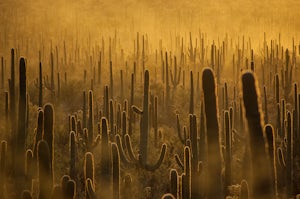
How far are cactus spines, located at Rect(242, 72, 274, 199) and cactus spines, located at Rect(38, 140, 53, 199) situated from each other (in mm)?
2864

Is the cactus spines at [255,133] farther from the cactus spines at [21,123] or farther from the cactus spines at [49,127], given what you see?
the cactus spines at [21,123]

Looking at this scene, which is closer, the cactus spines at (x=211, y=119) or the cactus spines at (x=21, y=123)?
the cactus spines at (x=211, y=119)

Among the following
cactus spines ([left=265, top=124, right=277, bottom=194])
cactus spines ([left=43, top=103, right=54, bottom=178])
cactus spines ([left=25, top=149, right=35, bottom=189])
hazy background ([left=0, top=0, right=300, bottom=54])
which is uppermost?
hazy background ([left=0, top=0, right=300, bottom=54])

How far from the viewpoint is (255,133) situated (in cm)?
355

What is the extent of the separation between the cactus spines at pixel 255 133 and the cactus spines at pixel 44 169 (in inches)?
113

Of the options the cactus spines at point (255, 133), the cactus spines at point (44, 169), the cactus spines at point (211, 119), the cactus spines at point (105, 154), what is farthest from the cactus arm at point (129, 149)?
the cactus spines at point (255, 133)

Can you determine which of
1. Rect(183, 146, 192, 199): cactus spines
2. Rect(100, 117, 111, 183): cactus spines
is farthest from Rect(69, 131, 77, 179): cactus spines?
Rect(183, 146, 192, 199): cactus spines

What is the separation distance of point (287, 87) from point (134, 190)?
951 centimetres

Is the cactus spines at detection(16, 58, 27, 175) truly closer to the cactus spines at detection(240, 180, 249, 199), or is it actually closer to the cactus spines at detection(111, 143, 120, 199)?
the cactus spines at detection(111, 143, 120, 199)

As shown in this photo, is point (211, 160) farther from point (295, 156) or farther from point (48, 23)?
point (48, 23)

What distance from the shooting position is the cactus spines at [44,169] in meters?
5.68

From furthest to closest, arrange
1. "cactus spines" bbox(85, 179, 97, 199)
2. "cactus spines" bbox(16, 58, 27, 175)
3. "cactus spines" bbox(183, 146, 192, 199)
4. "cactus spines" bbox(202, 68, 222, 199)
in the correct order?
"cactus spines" bbox(16, 58, 27, 175) < "cactus spines" bbox(183, 146, 192, 199) < "cactus spines" bbox(85, 179, 97, 199) < "cactus spines" bbox(202, 68, 222, 199)

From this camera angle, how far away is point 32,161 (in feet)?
23.4

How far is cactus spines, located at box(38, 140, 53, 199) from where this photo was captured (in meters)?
5.68
